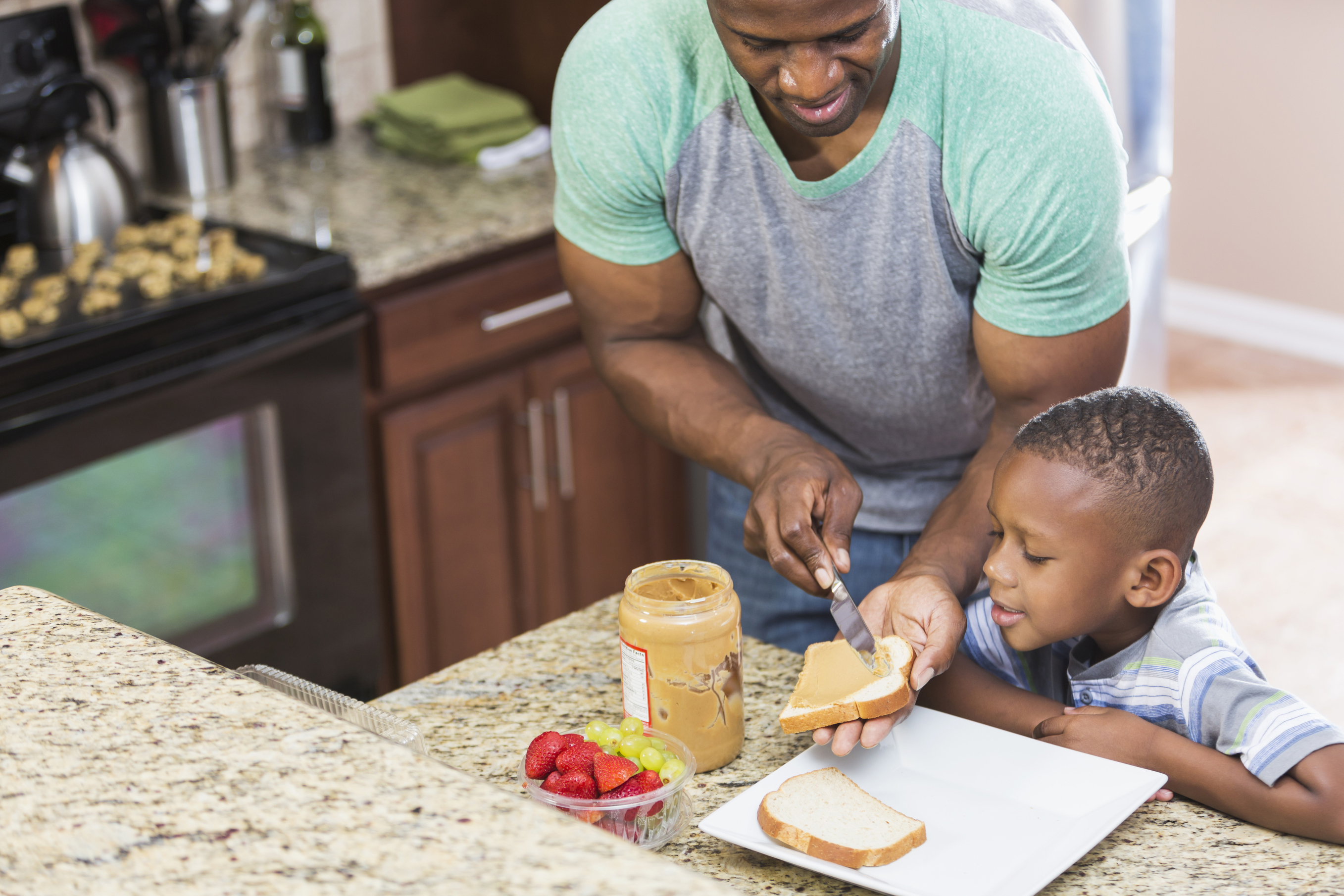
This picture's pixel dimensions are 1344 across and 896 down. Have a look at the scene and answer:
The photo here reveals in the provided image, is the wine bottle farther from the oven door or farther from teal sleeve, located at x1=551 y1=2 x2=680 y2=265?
teal sleeve, located at x1=551 y1=2 x2=680 y2=265

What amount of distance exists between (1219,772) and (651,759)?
40 cm

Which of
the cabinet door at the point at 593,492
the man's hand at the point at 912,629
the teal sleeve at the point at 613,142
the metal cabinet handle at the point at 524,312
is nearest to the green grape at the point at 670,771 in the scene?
the man's hand at the point at 912,629

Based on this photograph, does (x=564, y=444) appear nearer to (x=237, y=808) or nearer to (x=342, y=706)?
(x=342, y=706)

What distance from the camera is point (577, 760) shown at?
967 mm

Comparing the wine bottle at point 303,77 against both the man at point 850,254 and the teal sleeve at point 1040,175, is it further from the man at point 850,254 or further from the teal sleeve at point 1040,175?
the teal sleeve at point 1040,175

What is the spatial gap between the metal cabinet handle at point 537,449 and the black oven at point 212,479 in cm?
35

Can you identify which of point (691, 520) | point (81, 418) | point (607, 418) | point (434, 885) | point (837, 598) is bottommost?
point (691, 520)

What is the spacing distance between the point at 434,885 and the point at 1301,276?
4116mm

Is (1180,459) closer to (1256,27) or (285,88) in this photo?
(285,88)

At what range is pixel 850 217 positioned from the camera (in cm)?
134

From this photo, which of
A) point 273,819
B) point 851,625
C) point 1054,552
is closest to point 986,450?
point 1054,552

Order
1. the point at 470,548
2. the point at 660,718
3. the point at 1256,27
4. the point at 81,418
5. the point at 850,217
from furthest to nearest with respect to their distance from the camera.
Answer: the point at 1256,27
the point at 470,548
the point at 81,418
the point at 850,217
the point at 660,718

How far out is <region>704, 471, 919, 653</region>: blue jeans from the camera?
165 cm

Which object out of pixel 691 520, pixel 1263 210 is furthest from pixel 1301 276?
pixel 691 520
